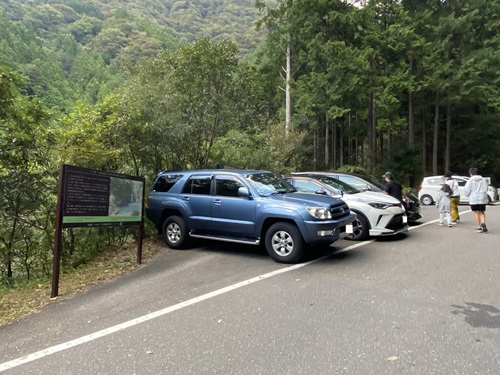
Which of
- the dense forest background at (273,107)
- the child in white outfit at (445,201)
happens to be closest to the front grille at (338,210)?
the dense forest background at (273,107)

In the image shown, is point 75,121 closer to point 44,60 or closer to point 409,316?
point 409,316

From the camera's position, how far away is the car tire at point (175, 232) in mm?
8414

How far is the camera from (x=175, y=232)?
859 centimetres

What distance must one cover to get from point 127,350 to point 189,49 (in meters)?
10.4

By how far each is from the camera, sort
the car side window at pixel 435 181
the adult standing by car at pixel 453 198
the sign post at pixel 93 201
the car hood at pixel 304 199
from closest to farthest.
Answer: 1. the sign post at pixel 93 201
2. the car hood at pixel 304 199
3. the adult standing by car at pixel 453 198
4. the car side window at pixel 435 181

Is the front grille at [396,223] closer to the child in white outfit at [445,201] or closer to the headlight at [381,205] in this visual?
the headlight at [381,205]

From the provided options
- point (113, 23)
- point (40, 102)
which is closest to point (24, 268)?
point (40, 102)

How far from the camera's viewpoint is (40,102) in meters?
7.57

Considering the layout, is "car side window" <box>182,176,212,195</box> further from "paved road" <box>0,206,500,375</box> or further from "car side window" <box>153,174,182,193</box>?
"paved road" <box>0,206,500,375</box>

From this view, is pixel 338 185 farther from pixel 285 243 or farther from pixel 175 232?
pixel 175 232

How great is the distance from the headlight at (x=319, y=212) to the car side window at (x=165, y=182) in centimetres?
348

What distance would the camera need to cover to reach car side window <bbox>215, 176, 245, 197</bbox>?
7766 millimetres

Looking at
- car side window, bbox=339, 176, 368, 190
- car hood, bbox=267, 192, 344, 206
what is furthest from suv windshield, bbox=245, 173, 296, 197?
car side window, bbox=339, 176, 368, 190

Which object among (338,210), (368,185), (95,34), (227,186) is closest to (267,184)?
(227,186)
